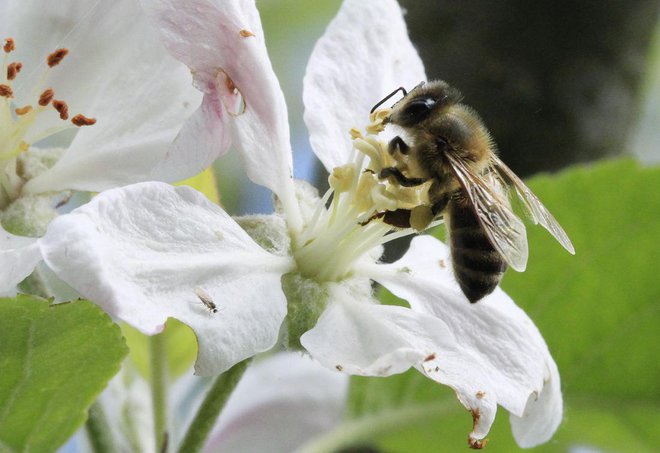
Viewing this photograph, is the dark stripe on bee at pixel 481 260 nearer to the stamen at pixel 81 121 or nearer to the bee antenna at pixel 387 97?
the bee antenna at pixel 387 97

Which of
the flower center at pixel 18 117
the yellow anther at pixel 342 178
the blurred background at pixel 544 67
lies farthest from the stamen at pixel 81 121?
the blurred background at pixel 544 67

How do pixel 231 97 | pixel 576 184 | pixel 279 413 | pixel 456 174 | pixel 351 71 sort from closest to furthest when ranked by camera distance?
1. pixel 231 97
2. pixel 456 174
3. pixel 351 71
4. pixel 576 184
5. pixel 279 413

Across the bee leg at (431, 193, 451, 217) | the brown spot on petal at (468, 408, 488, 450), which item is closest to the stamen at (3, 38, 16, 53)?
the bee leg at (431, 193, 451, 217)

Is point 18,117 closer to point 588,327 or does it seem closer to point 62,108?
point 62,108

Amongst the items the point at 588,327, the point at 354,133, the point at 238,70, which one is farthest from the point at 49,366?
the point at 588,327

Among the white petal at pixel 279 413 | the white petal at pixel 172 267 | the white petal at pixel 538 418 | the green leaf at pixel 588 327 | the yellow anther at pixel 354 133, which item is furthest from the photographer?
the white petal at pixel 279 413

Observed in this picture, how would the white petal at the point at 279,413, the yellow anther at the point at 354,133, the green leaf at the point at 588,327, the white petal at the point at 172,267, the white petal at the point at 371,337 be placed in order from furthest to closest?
the white petal at the point at 279,413, the green leaf at the point at 588,327, the yellow anther at the point at 354,133, the white petal at the point at 371,337, the white petal at the point at 172,267
